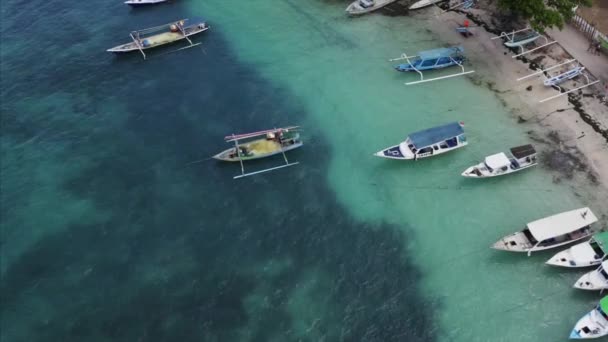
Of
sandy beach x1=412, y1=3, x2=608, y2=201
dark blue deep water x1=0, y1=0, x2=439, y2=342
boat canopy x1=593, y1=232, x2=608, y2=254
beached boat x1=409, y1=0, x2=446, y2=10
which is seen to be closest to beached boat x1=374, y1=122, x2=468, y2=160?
dark blue deep water x1=0, y1=0, x2=439, y2=342

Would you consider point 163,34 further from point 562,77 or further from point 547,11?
point 562,77

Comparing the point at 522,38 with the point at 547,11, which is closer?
the point at 547,11

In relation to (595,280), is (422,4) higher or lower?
higher

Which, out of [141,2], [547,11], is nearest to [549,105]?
[547,11]

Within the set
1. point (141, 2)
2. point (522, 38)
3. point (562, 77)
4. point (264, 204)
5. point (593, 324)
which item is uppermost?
point (141, 2)

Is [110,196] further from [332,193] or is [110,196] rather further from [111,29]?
[111,29]

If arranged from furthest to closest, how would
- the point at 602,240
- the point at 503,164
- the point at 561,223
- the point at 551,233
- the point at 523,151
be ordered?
the point at 523,151 → the point at 503,164 → the point at 561,223 → the point at 551,233 → the point at 602,240

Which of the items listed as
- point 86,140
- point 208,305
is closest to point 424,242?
point 208,305
